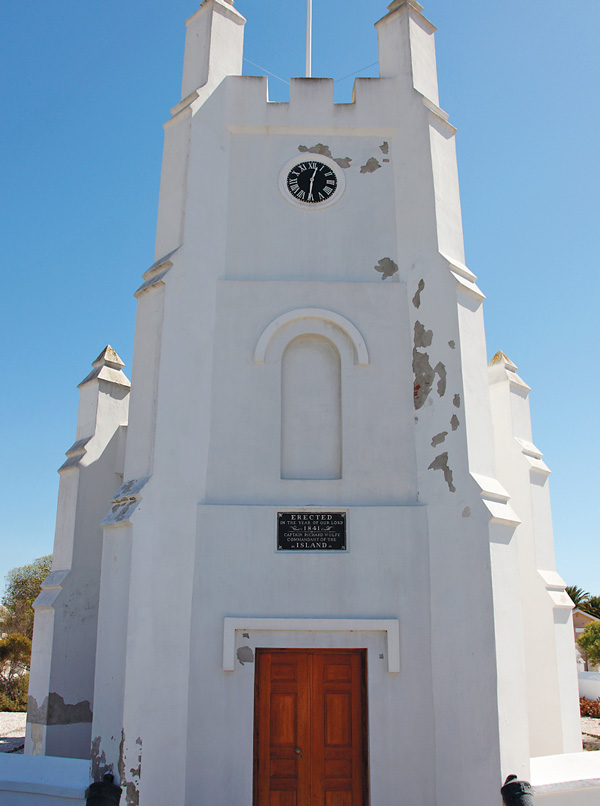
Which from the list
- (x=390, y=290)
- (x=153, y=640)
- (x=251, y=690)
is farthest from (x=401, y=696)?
(x=390, y=290)

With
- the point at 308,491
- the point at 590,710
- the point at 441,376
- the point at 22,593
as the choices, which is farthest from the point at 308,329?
the point at 22,593

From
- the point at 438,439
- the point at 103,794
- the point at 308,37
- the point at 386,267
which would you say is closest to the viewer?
the point at 103,794

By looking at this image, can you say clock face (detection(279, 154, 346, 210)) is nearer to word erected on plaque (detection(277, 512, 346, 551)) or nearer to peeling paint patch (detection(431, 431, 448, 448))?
peeling paint patch (detection(431, 431, 448, 448))

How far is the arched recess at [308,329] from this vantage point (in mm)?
10297

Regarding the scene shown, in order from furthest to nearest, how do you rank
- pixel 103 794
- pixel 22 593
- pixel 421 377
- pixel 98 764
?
pixel 22 593 < pixel 421 377 < pixel 98 764 < pixel 103 794

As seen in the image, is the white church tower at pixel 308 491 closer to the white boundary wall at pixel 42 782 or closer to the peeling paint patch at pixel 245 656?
the peeling paint patch at pixel 245 656

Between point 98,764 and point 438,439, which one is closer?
point 98,764

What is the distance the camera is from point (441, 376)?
10.1m

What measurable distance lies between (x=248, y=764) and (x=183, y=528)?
125 inches

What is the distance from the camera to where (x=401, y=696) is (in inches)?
354

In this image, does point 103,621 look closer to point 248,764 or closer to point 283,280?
point 248,764

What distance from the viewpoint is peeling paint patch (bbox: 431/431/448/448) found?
386 inches

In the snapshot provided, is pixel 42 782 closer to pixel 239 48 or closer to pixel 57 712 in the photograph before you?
pixel 57 712

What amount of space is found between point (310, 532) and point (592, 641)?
30.5 m
